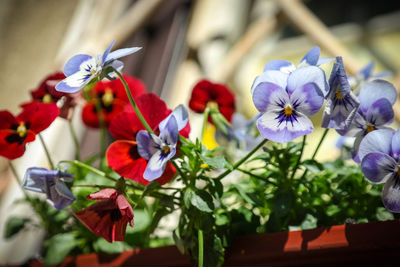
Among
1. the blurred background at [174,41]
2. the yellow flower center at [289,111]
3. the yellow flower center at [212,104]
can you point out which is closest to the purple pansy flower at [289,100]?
the yellow flower center at [289,111]

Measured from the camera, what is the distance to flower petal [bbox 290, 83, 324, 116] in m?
0.33

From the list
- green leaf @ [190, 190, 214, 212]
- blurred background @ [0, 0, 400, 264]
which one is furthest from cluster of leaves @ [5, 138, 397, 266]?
blurred background @ [0, 0, 400, 264]

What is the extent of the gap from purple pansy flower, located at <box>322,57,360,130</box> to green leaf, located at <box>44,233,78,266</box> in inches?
14.5

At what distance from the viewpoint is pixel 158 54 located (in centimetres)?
147

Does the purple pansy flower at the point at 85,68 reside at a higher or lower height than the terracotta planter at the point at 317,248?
higher

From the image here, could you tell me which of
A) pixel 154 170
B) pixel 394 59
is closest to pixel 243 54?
pixel 394 59

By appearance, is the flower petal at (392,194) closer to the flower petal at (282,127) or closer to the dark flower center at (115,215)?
the flower petal at (282,127)

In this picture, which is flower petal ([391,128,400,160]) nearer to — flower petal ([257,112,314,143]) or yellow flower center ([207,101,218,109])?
flower petal ([257,112,314,143])

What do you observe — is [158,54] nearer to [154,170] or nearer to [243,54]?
Answer: [243,54]

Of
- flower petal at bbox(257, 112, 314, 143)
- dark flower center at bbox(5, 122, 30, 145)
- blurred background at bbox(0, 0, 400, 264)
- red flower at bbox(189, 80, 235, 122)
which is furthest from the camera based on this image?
blurred background at bbox(0, 0, 400, 264)

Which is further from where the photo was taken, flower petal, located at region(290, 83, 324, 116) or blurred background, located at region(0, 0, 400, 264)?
blurred background, located at region(0, 0, 400, 264)

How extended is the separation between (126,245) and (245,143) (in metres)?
0.24

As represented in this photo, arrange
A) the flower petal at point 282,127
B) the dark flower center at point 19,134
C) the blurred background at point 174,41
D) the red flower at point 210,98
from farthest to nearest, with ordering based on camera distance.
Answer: the blurred background at point 174,41
the red flower at point 210,98
the dark flower center at point 19,134
the flower petal at point 282,127

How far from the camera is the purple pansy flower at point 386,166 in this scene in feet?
1.07
